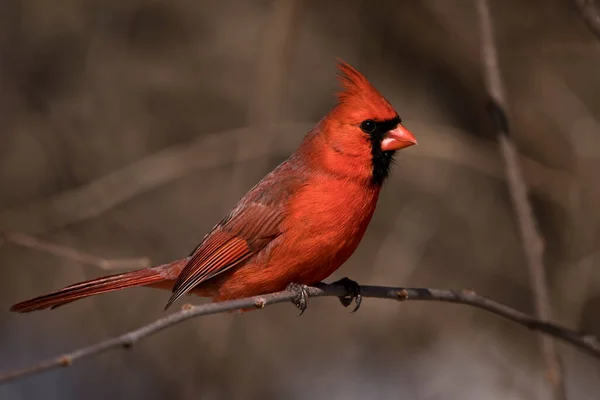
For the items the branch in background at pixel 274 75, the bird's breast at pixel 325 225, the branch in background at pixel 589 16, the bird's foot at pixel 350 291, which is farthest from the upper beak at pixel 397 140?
the branch in background at pixel 274 75

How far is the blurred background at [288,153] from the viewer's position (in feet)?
17.2

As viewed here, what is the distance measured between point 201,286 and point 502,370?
9.25 feet

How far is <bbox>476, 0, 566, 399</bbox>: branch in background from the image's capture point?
7.80ft

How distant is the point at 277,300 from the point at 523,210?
29.4 inches

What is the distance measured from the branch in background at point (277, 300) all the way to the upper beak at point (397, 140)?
53cm

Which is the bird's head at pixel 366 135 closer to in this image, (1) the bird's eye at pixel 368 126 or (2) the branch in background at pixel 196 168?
(1) the bird's eye at pixel 368 126

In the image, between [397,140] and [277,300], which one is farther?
[397,140]

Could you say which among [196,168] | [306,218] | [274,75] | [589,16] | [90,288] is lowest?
[90,288]

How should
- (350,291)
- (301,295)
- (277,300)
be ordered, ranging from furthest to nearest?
1. (350,291)
2. (301,295)
3. (277,300)

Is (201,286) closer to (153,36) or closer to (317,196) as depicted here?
(317,196)

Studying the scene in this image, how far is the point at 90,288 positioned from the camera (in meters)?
2.86

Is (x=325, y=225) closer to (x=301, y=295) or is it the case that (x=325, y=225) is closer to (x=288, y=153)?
(x=301, y=295)

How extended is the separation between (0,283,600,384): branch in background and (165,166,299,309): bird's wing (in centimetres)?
30

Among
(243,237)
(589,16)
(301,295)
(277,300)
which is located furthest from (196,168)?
(589,16)
